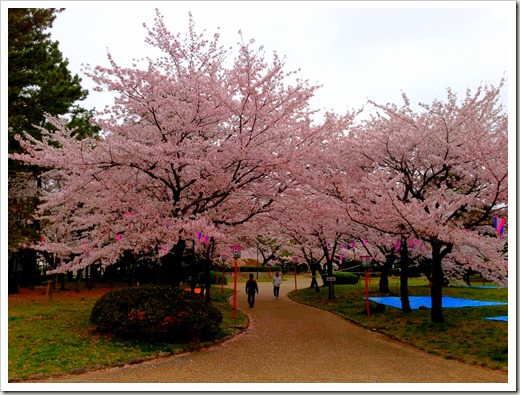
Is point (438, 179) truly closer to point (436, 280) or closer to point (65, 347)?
point (436, 280)

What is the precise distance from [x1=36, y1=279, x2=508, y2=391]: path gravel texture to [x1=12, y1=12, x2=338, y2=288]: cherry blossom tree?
214 centimetres

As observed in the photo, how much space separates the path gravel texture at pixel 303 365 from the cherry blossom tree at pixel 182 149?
2.14 metres

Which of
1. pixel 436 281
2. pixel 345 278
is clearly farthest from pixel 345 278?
pixel 436 281

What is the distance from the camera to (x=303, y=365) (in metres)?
6.68

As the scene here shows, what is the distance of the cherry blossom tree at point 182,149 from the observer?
8.04 m

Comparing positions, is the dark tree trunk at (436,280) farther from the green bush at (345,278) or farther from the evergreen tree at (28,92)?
the green bush at (345,278)

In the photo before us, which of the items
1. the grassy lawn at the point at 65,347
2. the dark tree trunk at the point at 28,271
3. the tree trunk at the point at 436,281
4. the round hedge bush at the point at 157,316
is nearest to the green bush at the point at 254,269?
the dark tree trunk at the point at 28,271

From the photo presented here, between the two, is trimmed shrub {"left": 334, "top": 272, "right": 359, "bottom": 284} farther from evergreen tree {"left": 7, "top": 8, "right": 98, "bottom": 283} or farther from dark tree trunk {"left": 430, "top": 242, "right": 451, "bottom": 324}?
evergreen tree {"left": 7, "top": 8, "right": 98, "bottom": 283}

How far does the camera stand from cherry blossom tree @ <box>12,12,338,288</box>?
804 cm

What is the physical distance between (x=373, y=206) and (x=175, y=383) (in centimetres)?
594

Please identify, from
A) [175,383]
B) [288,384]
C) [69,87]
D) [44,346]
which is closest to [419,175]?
[288,384]

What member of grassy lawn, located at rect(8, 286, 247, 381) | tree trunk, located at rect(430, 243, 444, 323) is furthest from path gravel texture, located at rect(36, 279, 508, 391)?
tree trunk, located at rect(430, 243, 444, 323)

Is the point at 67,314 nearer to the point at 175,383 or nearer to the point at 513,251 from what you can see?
the point at 175,383

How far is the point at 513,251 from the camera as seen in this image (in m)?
6.21
